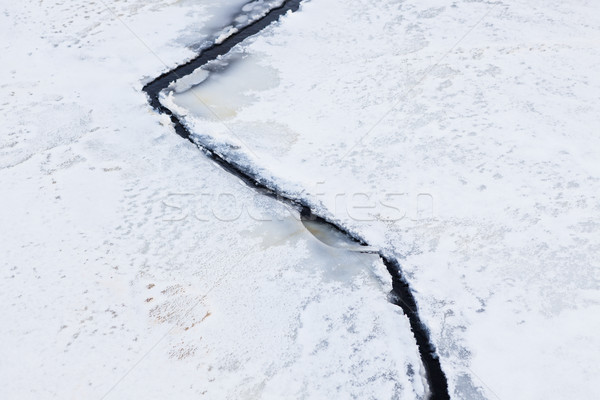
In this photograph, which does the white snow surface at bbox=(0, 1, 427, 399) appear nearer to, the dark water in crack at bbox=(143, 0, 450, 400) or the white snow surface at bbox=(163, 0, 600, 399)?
the dark water in crack at bbox=(143, 0, 450, 400)

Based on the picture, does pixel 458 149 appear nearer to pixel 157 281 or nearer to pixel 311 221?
pixel 311 221

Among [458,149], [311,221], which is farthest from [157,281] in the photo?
[458,149]

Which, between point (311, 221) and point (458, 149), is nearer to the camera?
point (311, 221)

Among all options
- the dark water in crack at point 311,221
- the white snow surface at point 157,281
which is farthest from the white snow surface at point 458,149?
the white snow surface at point 157,281

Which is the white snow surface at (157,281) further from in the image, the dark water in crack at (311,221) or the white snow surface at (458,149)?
the white snow surface at (458,149)

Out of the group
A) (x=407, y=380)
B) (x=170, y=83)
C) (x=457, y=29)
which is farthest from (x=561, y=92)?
(x=170, y=83)
